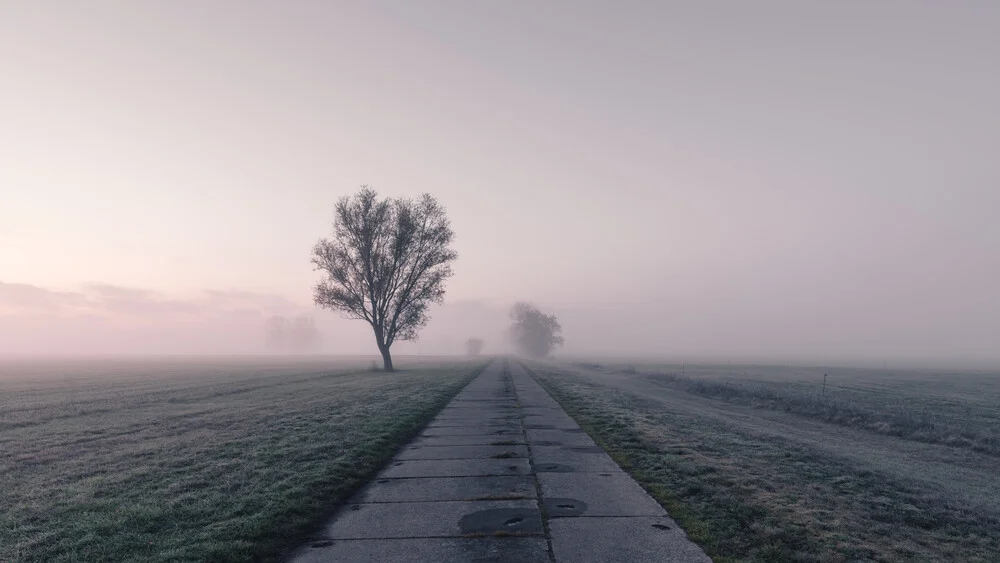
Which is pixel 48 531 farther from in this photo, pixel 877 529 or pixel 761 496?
pixel 877 529

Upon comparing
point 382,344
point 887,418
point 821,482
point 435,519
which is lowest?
point 887,418

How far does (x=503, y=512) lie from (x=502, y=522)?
1.36ft

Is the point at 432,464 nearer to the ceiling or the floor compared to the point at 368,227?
nearer to the floor

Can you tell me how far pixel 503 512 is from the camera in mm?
7098

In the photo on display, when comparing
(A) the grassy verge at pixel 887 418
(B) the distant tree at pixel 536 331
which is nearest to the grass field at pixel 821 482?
(A) the grassy verge at pixel 887 418

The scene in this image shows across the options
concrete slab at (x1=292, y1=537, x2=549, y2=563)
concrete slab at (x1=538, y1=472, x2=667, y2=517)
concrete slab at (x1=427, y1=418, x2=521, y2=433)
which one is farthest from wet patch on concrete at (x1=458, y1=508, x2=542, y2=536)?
concrete slab at (x1=427, y1=418, x2=521, y2=433)

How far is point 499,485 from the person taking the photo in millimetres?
8531

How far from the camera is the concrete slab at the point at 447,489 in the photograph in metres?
7.91

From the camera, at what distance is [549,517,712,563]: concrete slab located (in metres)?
5.51

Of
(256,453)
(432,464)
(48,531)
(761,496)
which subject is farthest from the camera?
(256,453)

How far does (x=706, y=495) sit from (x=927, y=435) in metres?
14.5

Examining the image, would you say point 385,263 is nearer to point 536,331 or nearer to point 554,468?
point 554,468

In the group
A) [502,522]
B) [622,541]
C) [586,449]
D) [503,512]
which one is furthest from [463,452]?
[622,541]

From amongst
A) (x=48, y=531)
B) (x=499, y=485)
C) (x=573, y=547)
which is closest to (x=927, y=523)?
(x=573, y=547)
